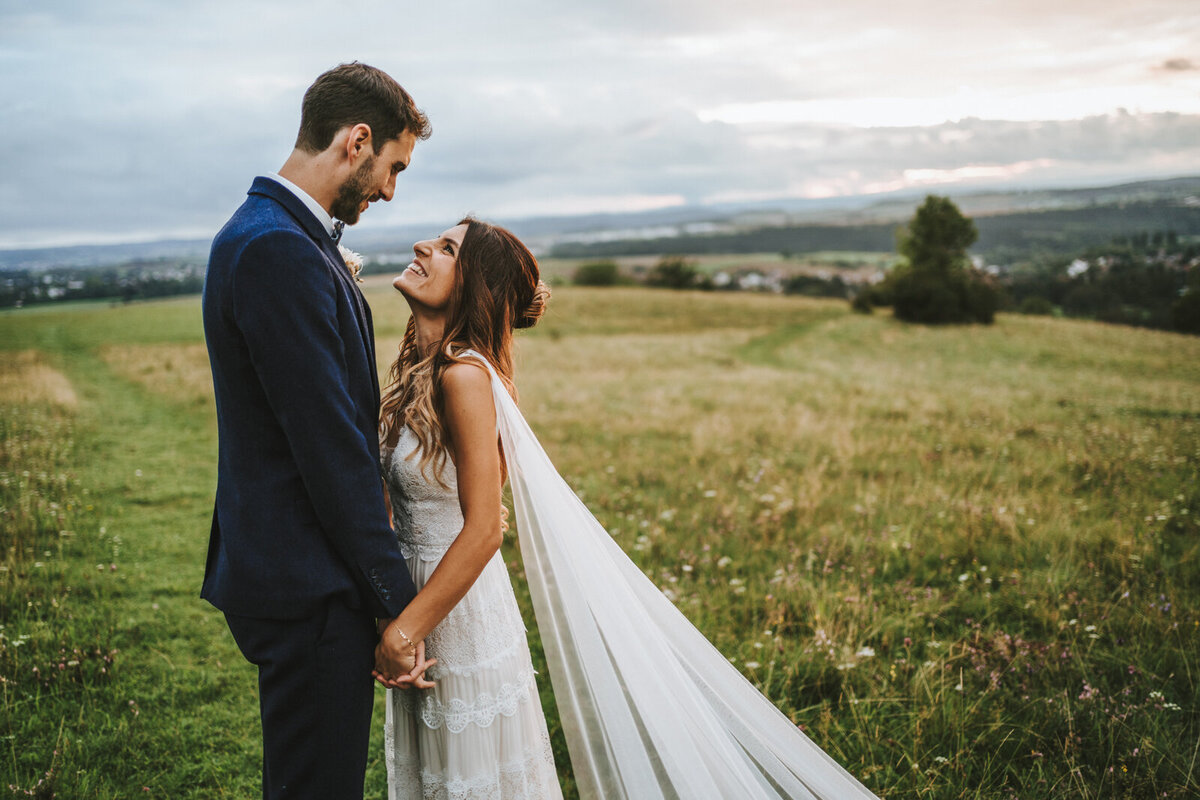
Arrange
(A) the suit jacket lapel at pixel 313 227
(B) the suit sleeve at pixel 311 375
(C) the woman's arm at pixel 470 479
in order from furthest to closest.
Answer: (C) the woman's arm at pixel 470 479 → (A) the suit jacket lapel at pixel 313 227 → (B) the suit sleeve at pixel 311 375

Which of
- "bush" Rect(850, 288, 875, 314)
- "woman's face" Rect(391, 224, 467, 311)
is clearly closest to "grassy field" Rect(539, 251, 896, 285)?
"bush" Rect(850, 288, 875, 314)

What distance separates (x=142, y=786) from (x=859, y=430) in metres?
12.2

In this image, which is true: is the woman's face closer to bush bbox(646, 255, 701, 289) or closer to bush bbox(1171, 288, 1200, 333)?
bush bbox(1171, 288, 1200, 333)

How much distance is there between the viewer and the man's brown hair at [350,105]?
2.28 m

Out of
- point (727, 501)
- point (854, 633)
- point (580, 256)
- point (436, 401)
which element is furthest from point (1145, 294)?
point (580, 256)

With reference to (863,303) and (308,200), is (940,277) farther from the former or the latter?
(308,200)

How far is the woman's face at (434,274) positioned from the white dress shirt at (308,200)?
456mm

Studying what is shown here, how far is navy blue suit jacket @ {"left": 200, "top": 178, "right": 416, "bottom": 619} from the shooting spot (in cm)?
200

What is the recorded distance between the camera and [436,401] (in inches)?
105

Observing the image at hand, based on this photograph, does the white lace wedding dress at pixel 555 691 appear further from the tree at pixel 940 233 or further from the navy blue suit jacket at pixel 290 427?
the tree at pixel 940 233

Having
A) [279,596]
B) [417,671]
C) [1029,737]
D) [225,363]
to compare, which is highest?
[225,363]

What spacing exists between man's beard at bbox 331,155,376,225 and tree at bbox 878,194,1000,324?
2151 inches

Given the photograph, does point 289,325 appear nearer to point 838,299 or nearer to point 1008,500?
point 1008,500

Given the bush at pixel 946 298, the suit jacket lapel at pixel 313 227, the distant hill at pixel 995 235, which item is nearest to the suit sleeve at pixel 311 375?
the suit jacket lapel at pixel 313 227
